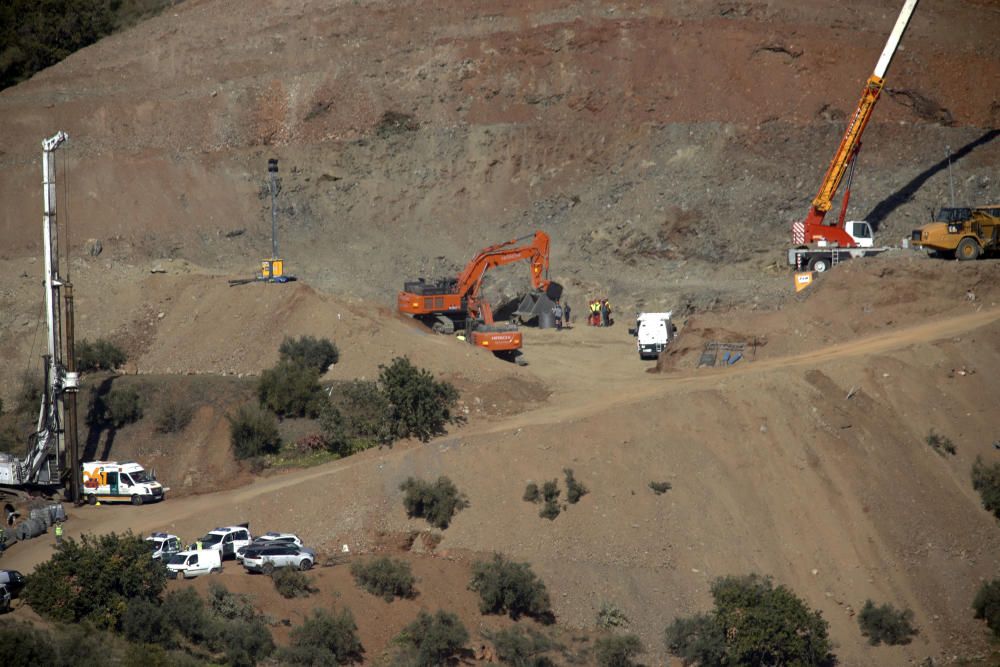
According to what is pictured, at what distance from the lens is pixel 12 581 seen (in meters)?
29.4

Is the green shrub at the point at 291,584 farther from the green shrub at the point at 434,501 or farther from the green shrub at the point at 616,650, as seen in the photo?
the green shrub at the point at 616,650

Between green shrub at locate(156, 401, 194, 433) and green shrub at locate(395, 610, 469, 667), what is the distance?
43.2 ft

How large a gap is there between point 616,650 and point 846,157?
3044cm

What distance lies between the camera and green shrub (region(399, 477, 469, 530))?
114 ft

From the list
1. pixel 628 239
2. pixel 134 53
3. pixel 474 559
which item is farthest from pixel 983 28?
pixel 474 559

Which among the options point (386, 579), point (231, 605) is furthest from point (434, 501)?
point (231, 605)

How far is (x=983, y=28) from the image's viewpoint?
67.4 meters

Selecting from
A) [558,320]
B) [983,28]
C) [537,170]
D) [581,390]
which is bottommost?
[581,390]

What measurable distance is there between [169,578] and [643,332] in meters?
21.6

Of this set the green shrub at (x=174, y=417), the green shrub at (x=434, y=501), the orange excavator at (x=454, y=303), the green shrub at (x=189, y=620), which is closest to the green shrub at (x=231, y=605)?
the green shrub at (x=189, y=620)

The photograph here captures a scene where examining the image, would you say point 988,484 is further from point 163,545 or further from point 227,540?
point 163,545

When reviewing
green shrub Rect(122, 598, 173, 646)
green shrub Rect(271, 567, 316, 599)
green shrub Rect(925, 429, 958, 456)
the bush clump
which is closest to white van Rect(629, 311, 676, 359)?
green shrub Rect(925, 429, 958, 456)

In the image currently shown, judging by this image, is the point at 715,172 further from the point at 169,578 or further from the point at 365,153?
the point at 169,578

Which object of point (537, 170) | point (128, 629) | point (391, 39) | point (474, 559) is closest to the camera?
point (128, 629)
